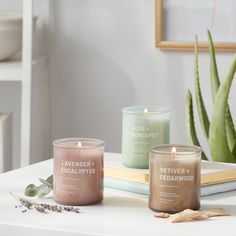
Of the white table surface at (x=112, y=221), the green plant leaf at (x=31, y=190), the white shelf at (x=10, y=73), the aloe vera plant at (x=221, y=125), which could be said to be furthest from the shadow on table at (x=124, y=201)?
the white shelf at (x=10, y=73)

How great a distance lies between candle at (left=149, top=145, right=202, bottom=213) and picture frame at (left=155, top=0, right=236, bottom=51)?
849 mm

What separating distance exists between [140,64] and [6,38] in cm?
36

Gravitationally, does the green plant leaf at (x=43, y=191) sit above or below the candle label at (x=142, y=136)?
below

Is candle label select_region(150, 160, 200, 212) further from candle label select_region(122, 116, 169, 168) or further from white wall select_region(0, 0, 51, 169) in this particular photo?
white wall select_region(0, 0, 51, 169)

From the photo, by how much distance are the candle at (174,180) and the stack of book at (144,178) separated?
0.08 meters

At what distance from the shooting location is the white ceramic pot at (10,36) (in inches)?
66.2

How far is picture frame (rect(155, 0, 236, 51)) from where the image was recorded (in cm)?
171

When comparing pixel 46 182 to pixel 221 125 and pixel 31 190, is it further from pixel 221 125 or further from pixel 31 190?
pixel 221 125

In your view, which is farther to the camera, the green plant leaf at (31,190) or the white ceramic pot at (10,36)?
the white ceramic pot at (10,36)

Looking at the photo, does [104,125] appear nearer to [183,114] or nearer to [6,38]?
[183,114]

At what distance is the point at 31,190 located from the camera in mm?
1003

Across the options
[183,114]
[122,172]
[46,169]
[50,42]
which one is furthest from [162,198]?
[50,42]

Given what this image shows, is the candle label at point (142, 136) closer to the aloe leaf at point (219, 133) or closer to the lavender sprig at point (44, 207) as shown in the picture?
the lavender sprig at point (44, 207)

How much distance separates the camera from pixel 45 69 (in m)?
1.84
